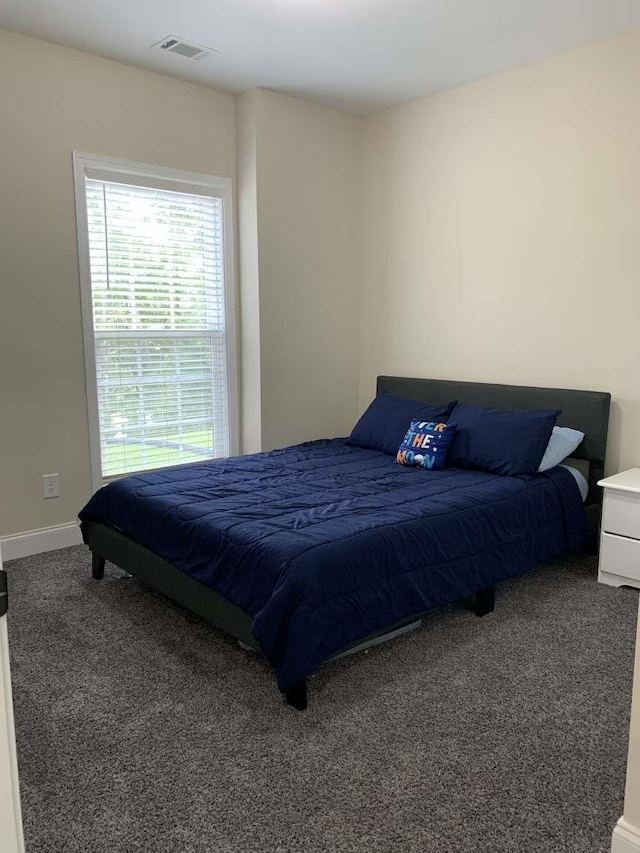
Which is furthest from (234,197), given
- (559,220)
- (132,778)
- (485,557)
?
(132,778)

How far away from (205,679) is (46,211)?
8.78 feet

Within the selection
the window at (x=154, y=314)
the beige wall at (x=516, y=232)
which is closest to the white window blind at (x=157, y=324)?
the window at (x=154, y=314)

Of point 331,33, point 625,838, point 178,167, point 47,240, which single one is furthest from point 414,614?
point 178,167

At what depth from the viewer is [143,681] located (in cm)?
249

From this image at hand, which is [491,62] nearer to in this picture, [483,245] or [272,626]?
[483,245]

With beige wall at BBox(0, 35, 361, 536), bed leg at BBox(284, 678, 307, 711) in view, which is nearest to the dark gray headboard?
beige wall at BBox(0, 35, 361, 536)

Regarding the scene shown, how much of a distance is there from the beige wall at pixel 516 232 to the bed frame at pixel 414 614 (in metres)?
0.12

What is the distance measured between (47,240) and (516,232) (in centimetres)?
273

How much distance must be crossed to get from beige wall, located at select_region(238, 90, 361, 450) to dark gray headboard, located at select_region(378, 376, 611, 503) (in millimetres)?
881

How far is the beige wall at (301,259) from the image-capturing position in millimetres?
4383

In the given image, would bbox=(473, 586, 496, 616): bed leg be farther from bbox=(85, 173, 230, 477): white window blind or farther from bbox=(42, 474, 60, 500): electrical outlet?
bbox=(42, 474, 60, 500): electrical outlet

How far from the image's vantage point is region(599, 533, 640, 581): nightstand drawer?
3.20 m

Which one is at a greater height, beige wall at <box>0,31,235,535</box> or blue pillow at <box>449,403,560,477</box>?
beige wall at <box>0,31,235,535</box>

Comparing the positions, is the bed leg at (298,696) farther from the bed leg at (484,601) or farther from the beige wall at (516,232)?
the beige wall at (516,232)
